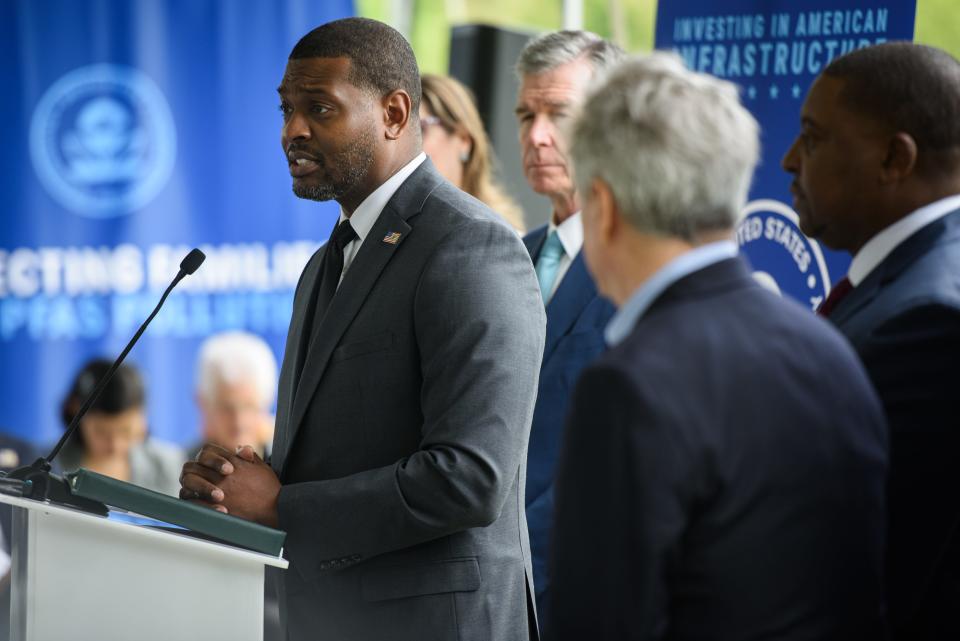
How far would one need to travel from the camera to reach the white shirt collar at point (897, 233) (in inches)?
72.8

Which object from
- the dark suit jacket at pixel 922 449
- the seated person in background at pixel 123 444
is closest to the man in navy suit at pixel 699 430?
the dark suit jacket at pixel 922 449

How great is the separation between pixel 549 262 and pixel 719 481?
1904 mm

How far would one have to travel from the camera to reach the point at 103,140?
6.06 metres

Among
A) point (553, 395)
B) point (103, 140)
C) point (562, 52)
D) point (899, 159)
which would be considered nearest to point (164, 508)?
point (899, 159)

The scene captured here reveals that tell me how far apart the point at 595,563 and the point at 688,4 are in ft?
7.43

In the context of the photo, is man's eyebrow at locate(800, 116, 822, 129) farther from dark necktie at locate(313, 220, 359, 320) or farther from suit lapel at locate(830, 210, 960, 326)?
dark necktie at locate(313, 220, 359, 320)

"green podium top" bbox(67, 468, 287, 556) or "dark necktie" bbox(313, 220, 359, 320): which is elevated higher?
"dark necktie" bbox(313, 220, 359, 320)

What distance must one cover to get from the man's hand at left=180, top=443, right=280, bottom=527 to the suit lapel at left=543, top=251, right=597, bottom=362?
3.35 feet

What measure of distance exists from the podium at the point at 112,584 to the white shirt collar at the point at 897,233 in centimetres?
99

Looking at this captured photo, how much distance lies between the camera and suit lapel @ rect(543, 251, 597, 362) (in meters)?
3.01

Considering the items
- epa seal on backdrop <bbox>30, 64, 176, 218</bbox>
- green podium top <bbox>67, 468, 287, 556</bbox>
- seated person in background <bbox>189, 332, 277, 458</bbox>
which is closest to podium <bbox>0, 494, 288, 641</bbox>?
green podium top <bbox>67, 468, 287, 556</bbox>

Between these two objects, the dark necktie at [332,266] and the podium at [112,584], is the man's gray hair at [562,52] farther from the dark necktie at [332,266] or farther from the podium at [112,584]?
the podium at [112,584]

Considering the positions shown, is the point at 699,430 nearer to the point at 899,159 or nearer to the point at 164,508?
the point at 899,159

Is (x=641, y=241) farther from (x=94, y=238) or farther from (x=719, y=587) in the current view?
(x=94, y=238)
